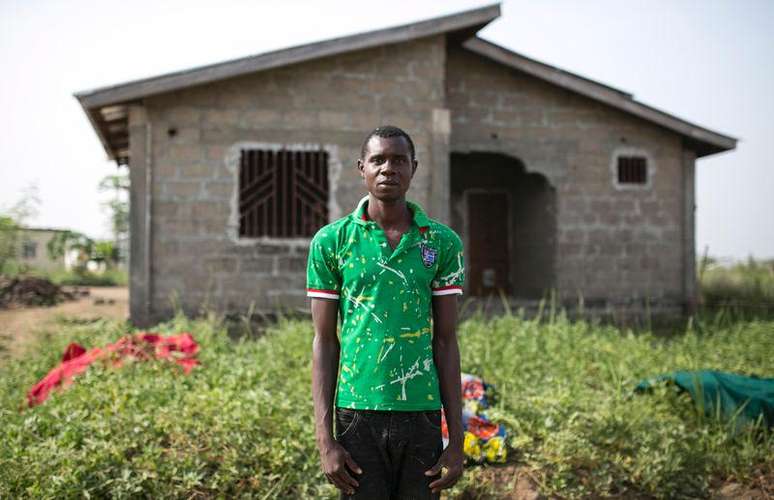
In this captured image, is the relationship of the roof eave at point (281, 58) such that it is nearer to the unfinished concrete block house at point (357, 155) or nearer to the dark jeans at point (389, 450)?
the unfinished concrete block house at point (357, 155)

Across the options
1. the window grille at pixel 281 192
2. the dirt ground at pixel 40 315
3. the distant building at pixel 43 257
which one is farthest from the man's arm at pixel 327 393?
the distant building at pixel 43 257

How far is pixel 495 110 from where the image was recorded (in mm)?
10281

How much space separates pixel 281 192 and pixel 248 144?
2.42 feet

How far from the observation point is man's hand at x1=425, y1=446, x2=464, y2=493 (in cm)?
228

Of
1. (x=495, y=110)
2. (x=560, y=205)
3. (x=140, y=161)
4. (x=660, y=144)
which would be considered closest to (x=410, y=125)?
(x=495, y=110)

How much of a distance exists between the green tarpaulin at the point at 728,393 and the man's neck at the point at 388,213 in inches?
134

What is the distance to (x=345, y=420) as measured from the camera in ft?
7.54

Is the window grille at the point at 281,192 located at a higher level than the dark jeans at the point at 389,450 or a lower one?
higher

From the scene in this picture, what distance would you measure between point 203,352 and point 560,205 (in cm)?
630

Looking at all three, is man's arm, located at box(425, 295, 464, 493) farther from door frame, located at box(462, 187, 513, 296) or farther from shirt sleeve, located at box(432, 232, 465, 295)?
door frame, located at box(462, 187, 513, 296)

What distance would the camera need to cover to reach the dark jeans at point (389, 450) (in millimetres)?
2260

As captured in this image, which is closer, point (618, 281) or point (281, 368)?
point (281, 368)

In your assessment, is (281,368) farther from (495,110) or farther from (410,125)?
(495,110)

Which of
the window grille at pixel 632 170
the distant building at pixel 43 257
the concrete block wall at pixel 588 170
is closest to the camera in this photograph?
the concrete block wall at pixel 588 170
